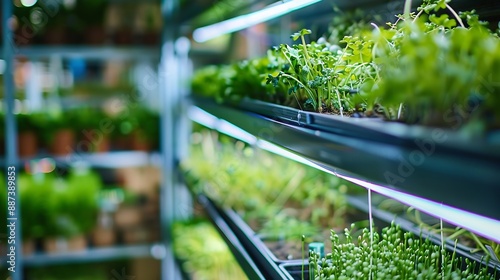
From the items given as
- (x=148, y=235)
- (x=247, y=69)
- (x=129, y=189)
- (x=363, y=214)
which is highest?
(x=247, y=69)

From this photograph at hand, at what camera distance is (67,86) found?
4.14m

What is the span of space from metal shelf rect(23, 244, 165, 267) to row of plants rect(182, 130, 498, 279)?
79 cm

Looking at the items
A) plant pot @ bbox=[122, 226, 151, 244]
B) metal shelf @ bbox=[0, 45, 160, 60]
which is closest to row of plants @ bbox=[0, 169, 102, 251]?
plant pot @ bbox=[122, 226, 151, 244]

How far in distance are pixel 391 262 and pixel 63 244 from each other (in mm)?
2937

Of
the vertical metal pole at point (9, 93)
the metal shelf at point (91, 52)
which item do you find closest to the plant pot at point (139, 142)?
the metal shelf at point (91, 52)

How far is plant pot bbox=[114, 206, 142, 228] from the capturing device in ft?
13.4

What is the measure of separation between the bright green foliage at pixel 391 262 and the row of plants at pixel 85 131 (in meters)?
2.64

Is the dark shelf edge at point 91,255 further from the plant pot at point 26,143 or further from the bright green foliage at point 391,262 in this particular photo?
the bright green foliage at point 391,262

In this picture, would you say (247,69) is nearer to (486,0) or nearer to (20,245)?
(486,0)

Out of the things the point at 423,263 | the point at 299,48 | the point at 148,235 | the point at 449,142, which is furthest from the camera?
the point at 148,235

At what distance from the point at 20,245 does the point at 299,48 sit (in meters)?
2.73

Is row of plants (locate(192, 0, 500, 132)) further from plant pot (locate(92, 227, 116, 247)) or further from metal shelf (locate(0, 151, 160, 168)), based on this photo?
plant pot (locate(92, 227, 116, 247))

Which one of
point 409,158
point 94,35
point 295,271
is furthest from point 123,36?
point 409,158

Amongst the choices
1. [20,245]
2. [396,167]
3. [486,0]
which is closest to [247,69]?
[486,0]
